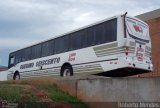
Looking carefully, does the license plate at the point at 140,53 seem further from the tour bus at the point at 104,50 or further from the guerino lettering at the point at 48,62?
the guerino lettering at the point at 48,62

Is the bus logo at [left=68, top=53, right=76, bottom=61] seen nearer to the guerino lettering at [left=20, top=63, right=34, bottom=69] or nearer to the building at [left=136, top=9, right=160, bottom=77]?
the guerino lettering at [left=20, top=63, right=34, bottom=69]

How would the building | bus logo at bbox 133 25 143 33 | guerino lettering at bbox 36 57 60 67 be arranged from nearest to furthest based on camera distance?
bus logo at bbox 133 25 143 33 < guerino lettering at bbox 36 57 60 67 < the building

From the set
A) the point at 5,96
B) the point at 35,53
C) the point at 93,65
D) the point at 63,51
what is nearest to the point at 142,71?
the point at 93,65

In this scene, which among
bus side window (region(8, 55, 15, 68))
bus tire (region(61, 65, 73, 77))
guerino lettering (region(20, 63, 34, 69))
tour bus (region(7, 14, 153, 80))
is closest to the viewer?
tour bus (region(7, 14, 153, 80))

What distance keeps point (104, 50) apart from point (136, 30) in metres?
1.75

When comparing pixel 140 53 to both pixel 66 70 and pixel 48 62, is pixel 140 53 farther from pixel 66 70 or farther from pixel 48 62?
pixel 48 62

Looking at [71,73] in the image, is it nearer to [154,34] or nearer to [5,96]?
[5,96]

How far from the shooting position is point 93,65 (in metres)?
16.7

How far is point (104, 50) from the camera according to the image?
16156 millimetres

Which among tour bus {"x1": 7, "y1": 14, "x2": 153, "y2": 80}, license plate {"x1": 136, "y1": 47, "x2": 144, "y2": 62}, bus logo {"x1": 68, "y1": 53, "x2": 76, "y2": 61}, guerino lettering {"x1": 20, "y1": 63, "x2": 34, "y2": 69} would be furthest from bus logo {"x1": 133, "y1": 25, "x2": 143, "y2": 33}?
guerino lettering {"x1": 20, "y1": 63, "x2": 34, "y2": 69}

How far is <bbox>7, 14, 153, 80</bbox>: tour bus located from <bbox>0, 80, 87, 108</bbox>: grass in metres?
2.07

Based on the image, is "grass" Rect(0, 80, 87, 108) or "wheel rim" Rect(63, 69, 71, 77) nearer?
"grass" Rect(0, 80, 87, 108)

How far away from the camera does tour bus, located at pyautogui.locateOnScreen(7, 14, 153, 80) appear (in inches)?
612

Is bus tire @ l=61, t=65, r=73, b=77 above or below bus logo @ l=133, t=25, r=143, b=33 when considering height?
below
